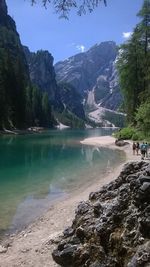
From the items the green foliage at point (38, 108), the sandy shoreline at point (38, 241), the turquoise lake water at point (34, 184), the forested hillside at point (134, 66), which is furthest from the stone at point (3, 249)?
the green foliage at point (38, 108)

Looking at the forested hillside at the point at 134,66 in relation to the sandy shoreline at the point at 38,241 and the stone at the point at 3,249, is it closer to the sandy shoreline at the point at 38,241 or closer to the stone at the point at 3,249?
the sandy shoreline at the point at 38,241

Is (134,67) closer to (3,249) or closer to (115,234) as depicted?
(3,249)

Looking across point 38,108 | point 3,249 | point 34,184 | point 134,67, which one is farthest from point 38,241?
point 38,108

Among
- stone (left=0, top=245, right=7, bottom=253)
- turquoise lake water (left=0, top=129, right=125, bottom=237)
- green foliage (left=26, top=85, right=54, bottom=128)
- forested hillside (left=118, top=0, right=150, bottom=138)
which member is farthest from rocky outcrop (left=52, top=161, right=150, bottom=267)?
green foliage (left=26, top=85, right=54, bottom=128)

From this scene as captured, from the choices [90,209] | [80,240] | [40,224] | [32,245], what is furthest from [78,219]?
[40,224]

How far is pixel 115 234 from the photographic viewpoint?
26.0 ft

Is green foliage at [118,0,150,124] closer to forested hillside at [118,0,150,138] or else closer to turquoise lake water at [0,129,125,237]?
forested hillside at [118,0,150,138]

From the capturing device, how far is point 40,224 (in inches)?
585

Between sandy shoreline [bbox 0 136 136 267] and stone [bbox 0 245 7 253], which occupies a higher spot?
sandy shoreline [bbox 0 136 136 267]

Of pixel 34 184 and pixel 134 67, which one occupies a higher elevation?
pixel 134 67

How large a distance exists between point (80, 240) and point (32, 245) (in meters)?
3.25

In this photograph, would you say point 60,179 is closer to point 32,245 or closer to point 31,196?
point 31,196

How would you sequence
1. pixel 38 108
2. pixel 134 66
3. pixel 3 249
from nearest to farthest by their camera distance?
pixel 3 249 → pixel 134 66 → pixel 38 108

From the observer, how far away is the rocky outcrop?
24.0ft
